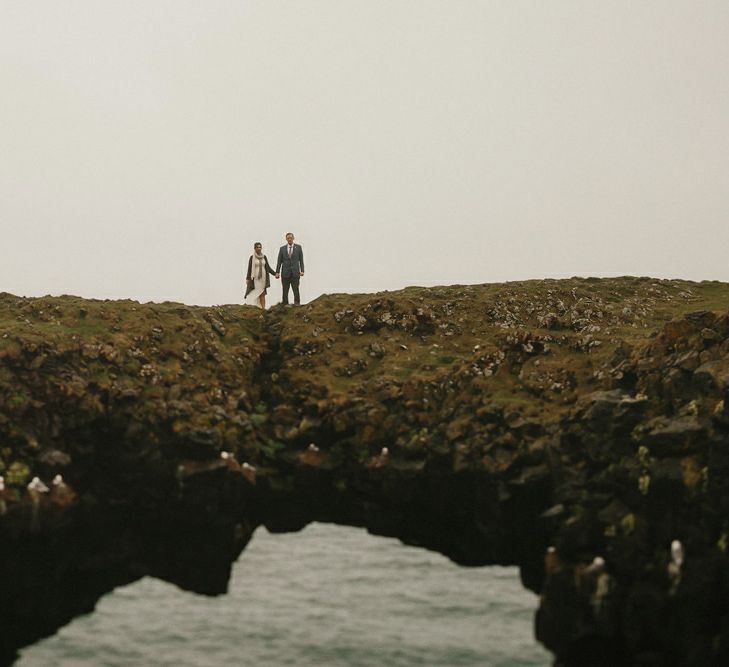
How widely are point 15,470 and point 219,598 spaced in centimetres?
862

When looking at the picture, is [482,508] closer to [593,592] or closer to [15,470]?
[593,592]

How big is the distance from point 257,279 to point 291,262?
258 centimetres

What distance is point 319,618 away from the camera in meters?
30.2

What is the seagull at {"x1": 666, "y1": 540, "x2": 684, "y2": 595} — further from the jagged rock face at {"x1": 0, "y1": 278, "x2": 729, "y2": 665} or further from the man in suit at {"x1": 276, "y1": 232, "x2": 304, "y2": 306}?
the man in suit at {"x1": 276, "y1": 232, "x2": 304, "y2": 306}

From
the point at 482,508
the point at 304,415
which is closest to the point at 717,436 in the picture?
the point at 482,508

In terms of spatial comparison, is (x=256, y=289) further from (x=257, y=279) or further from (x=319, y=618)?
(x=319, y=618)

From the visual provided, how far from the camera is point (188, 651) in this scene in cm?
2850

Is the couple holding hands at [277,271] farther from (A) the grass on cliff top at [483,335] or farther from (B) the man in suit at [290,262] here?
(A) the grass on cliff top at [483,335]

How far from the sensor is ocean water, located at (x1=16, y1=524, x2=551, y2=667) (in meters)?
27.9

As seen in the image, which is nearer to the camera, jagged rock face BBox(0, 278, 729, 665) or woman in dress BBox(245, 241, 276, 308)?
jagged rock face BBox(0, 278, 729, 665)

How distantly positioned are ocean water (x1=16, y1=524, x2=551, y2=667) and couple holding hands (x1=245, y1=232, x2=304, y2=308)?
14602mm

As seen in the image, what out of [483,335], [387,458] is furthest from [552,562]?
[483,335]

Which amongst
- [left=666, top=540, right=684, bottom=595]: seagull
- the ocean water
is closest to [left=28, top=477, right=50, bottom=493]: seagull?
the ocean water

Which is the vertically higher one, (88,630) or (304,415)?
(304,415)
